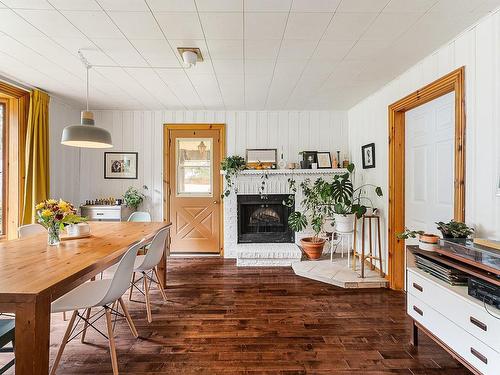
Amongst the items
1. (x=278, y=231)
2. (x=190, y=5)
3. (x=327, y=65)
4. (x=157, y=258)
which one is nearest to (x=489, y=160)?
(x=327, y=65)

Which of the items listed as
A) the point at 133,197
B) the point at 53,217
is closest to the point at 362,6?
the point at 53,217

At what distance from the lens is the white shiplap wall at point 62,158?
3.88 meters

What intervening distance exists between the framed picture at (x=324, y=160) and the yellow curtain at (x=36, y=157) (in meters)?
3.97

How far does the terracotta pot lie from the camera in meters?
4.11

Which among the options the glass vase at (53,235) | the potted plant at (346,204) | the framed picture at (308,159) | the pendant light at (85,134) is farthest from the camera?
the framed picture at (308,159)

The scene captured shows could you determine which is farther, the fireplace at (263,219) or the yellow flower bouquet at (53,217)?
the fireplace at (263,219)

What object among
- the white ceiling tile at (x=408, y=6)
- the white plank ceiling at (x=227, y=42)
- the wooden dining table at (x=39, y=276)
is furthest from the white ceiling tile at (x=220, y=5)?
the wooden dining table at (x=39, y=276)

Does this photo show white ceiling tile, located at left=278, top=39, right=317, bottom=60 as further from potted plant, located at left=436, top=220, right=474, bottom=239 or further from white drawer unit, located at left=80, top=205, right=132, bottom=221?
white drawer unit, located at left=80, top=205, right=132, bottom=221

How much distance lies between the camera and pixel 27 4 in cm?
181

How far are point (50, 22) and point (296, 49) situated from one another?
1977mm

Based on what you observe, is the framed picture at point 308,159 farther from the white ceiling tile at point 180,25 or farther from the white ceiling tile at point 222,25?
the white ceiling tile at point 180,25

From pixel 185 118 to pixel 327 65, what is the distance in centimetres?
259

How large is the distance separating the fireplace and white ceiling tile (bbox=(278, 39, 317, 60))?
2376 millimetres

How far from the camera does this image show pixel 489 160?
1928mm
